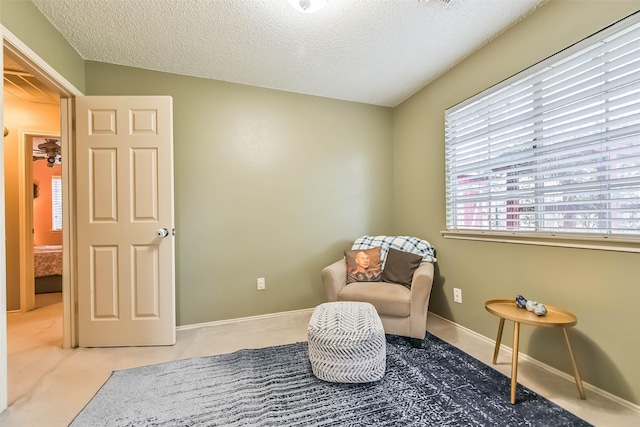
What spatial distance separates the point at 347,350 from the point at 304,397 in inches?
13.6

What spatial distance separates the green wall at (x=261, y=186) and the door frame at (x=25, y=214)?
1476 millimetres

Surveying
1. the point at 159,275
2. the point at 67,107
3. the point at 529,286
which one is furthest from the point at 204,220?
the point at 529,286

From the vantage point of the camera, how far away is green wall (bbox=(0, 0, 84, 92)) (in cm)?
154

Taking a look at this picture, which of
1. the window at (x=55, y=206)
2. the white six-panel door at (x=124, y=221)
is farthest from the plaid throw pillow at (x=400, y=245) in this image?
the window at (x=55, y=206)

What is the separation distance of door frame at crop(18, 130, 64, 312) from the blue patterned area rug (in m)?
2.33

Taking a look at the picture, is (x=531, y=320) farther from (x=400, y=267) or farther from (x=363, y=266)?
(x=363, y=266)

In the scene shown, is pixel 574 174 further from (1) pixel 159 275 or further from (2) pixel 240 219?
(1) pixel 159 275

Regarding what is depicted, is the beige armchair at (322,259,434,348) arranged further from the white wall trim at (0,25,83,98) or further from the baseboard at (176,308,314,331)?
the white wall trim at (0,25,83,98)

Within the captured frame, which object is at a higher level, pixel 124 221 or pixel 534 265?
pixel 124 221

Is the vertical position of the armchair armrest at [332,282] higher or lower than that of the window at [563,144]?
lower

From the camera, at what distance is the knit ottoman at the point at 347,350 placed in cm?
158

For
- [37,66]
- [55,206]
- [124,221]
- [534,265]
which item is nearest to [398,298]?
[534,265]

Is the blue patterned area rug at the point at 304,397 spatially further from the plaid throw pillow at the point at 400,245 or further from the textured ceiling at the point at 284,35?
the textured ceiling at the point at 284,35

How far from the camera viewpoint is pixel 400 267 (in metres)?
2.46
